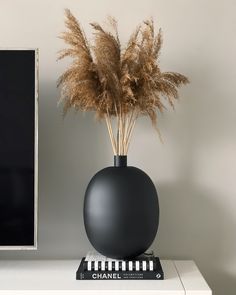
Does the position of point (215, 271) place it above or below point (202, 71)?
below

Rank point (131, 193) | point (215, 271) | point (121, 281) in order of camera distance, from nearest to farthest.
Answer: point (121, 281)
point (131, 193)
point (215, 271)

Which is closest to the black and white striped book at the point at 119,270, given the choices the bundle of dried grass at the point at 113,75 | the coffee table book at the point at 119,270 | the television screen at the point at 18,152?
the coffee table book at the point at 119,270

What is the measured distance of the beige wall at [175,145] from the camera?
5.57ft

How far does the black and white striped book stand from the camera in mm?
1367

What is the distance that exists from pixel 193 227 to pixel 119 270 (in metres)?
0.42

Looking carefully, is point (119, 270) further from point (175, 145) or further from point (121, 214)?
point (175, 145)

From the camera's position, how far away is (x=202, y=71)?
171cm

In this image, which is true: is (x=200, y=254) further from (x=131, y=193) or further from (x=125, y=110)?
(x=125, y=110)

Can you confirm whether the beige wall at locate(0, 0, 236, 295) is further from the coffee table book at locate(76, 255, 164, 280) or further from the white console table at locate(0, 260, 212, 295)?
the coffee table book at locate(76, 255, 164, 280)

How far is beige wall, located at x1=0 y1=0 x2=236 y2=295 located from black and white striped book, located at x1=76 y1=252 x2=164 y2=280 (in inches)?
12.1

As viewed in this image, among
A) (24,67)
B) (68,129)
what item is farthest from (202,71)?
(24,67)

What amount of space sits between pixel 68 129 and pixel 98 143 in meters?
0.12

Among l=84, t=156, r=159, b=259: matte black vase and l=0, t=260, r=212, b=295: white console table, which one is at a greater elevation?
l=84, t=156, r=159, b=259: matte black vase

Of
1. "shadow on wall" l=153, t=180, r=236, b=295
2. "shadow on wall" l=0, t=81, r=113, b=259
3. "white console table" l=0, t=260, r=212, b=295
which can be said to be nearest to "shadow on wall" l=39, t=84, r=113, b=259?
"shadow on wall" l=0, t=81, r=113, b=259
